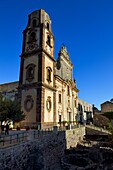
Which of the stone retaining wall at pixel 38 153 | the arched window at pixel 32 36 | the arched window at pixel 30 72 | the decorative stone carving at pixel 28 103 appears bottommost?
the stone retaining wall at pixel 38 153

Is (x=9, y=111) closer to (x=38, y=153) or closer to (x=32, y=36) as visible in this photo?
(x=38, y=153)

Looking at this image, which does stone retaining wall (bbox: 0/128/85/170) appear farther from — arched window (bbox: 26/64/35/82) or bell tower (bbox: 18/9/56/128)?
arched window (bbox: 26/64/35/82)

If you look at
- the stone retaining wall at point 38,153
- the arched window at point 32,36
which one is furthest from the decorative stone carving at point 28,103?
the arched window at point 32,36

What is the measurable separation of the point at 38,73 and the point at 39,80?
3.97 feet

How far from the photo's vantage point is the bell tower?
20766 mm

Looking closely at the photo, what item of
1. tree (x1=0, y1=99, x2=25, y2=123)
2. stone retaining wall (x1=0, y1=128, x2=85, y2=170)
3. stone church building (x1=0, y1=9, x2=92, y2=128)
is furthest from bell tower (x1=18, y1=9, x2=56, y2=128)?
tree (x1=0, y1=99, x2=25, y2=123)

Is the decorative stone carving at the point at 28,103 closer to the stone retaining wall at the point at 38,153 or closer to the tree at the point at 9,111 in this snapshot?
the tree at the point at 9,111

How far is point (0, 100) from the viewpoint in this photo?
14125 millimetres

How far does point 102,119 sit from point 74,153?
29.3 metres

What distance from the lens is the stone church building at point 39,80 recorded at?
20.9 meters

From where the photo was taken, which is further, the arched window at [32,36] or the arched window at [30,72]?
the arched window at [32,36]

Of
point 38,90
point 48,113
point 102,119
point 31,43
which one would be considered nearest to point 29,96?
→ point 38,90

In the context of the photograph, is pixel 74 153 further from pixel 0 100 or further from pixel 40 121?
pixel 0 100

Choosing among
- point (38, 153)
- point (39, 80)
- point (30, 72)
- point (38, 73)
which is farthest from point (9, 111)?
point (30, 72)
